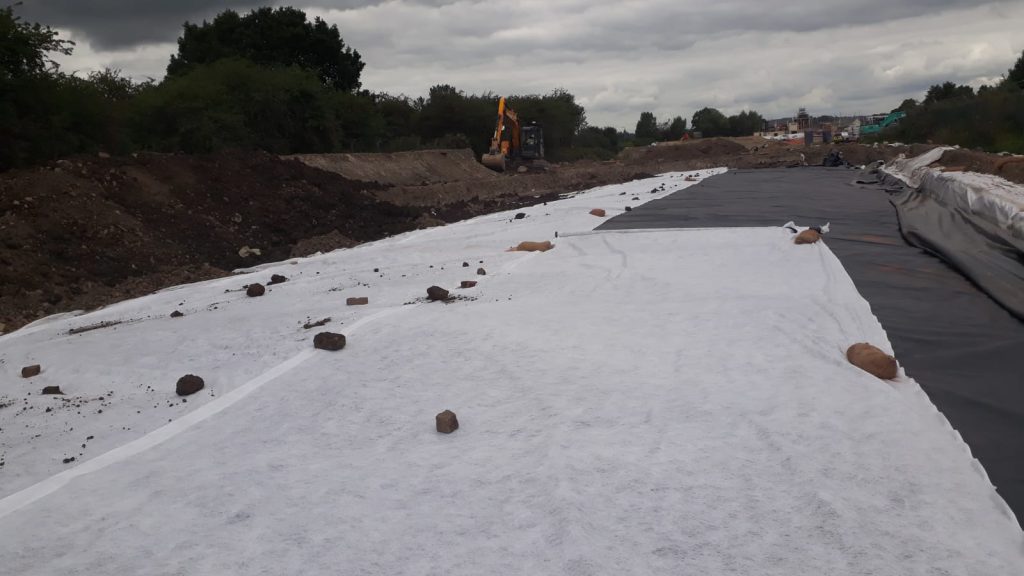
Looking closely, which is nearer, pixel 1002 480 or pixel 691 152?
pixel 1002 480

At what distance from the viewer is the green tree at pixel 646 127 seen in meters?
54.2

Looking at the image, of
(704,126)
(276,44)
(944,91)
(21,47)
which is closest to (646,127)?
(704,126)

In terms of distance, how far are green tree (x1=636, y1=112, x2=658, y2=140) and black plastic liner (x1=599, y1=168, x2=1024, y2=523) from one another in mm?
48925

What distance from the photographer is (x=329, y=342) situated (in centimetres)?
281

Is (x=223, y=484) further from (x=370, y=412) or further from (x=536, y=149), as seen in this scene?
(x=536, y=149)

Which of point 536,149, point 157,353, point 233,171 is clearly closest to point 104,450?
point 157,353

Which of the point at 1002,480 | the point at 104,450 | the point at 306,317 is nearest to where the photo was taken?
the point at 1002,480

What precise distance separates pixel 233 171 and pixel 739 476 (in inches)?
344

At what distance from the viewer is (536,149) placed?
20.8m

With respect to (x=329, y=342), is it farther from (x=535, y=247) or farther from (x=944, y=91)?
(x=944, y=91)

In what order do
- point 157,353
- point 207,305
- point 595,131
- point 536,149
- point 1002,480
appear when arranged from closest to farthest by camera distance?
point 1002,480, point 157,353, point 207,305, point 536,149, point 595,131

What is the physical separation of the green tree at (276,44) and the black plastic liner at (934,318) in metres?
22.1

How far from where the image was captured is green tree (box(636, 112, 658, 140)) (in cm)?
5417

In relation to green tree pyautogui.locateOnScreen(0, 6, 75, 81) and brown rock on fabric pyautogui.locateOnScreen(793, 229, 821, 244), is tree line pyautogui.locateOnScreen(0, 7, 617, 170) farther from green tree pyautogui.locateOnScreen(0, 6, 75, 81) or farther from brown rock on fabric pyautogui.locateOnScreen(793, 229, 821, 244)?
brown rock on fabric pyautogui.locateOnScreen(793, 229, 821, 244)
